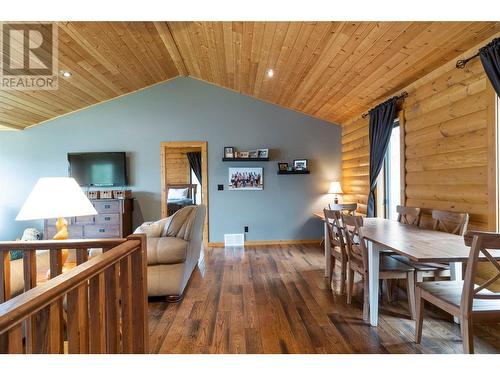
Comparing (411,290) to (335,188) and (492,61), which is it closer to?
(492,61)

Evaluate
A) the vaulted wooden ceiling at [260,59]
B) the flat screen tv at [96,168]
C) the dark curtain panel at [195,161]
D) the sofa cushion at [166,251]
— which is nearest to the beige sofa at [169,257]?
the sofa cushion at [166,251]

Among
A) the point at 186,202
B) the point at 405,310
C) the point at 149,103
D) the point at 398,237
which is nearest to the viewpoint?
the point at 398,237

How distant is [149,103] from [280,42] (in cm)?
334

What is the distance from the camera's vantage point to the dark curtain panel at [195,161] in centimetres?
683

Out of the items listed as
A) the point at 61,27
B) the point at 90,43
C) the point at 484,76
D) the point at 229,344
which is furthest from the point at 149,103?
the point at 484,76

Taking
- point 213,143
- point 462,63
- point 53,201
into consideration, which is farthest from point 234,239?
point 462,63

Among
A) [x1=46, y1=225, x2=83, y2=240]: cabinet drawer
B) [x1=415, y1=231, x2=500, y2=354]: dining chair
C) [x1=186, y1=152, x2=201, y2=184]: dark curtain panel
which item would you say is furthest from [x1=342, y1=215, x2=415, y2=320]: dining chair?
[x1=186, y1=152, x2=201, y2=184]: dark curtain panel

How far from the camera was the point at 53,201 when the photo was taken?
177 centimetres

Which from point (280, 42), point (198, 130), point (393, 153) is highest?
point (280, 42)

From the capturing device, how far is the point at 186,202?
6.07 m

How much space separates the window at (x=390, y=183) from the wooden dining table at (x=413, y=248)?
152 cm

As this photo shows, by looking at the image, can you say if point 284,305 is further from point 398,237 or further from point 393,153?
point 393,153

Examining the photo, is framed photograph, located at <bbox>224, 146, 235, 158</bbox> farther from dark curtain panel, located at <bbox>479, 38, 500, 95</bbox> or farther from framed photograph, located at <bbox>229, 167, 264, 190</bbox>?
dark curtain panel, located at <bbox>479, 38, 500, 95</bbox>
